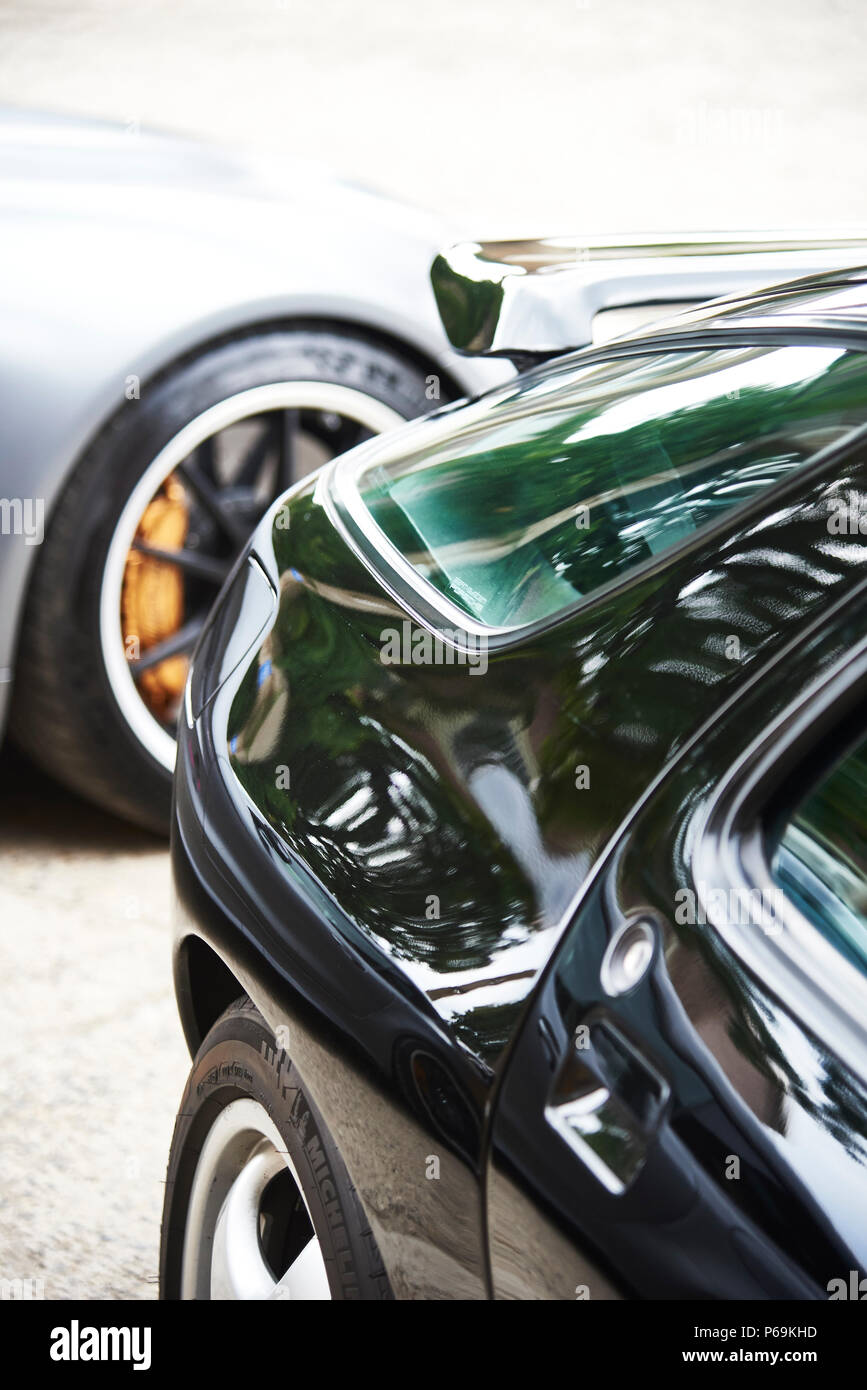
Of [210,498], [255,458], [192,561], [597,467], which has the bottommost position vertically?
[597,467]

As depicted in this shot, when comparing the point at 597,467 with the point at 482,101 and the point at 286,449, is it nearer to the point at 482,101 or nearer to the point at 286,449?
the point at 286,449

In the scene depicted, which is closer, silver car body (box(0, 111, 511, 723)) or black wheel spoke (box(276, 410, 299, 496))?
silver car body (box(0, 111, 511, 723))

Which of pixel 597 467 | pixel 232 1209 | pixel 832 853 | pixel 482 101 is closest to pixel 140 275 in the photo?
pixel 597 467

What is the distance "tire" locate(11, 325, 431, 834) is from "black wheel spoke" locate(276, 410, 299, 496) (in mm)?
23

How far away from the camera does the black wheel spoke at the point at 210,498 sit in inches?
108

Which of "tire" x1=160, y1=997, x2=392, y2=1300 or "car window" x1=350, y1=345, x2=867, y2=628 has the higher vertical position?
"car window" x1=350, y1=345, x2=867, y2=628

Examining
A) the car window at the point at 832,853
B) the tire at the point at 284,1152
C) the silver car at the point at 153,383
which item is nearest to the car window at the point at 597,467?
the car window at the point at 832,853

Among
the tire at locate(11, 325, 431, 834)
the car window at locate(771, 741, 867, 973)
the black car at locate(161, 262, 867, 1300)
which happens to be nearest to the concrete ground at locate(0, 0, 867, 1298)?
the tire at locate(11, 325, 431, 834)

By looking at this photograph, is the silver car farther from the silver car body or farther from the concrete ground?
the concrete ground

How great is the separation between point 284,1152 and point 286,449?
181 centimetres

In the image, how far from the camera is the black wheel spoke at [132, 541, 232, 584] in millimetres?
2734

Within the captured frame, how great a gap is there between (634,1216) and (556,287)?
4.45 ft

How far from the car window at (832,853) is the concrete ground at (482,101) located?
193 centimetres

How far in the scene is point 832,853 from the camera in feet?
3.29
